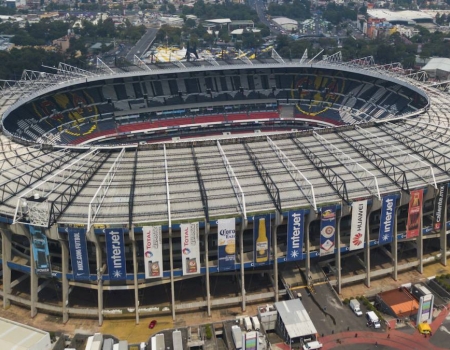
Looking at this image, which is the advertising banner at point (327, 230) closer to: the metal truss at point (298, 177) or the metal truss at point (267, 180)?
the metal truss at point (298, 177)

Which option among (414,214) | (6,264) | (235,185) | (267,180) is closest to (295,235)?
(267,180)

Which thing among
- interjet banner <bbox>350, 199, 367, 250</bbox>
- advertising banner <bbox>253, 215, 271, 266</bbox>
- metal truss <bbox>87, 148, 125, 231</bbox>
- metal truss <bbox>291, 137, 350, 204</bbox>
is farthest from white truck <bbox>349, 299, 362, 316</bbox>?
metal truss <bbox>87, 148, 125, 231</bbox>

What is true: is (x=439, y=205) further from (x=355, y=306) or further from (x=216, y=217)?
(x=216, y=217)

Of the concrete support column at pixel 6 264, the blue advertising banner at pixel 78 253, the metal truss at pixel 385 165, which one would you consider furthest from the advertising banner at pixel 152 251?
the metal truss at pixel 385 165

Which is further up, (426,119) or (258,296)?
(426,119)

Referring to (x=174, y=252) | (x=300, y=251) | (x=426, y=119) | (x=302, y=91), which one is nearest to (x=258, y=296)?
(x=300, y=251)

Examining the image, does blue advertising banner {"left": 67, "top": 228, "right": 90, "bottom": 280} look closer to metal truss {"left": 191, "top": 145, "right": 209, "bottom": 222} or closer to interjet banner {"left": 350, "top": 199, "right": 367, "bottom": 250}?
metal truss {"left": 191, "top": 145, "right": 209, "bottom": 222}

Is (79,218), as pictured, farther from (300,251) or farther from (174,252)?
(300,251)
